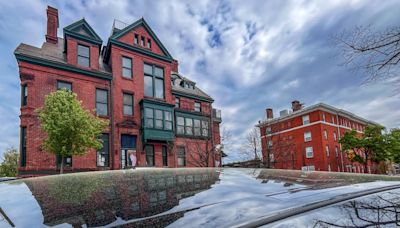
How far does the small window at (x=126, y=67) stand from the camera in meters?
19.6

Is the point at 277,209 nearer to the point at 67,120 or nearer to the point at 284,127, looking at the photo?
the point at 67,120

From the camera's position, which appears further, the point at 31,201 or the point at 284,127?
the point at 284,127

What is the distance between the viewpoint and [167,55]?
72.9 feet

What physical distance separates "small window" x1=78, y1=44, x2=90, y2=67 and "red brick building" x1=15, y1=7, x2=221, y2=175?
0.04 feet

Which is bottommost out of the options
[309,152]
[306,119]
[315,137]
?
[309,152]

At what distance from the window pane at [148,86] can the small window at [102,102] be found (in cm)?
320

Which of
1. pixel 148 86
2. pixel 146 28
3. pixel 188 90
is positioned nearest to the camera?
pixel 148 86

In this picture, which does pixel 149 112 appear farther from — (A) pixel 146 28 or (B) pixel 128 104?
(A) pixel 146 28

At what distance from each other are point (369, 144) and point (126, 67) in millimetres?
32679

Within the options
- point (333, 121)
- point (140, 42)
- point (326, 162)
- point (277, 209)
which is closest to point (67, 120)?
point (140, 42)

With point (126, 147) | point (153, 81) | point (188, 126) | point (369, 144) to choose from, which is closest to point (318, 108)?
point (369, 144)

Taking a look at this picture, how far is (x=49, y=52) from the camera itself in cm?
1741

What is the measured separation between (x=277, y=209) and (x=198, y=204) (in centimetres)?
34

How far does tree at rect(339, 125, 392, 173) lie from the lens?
3406 cm
